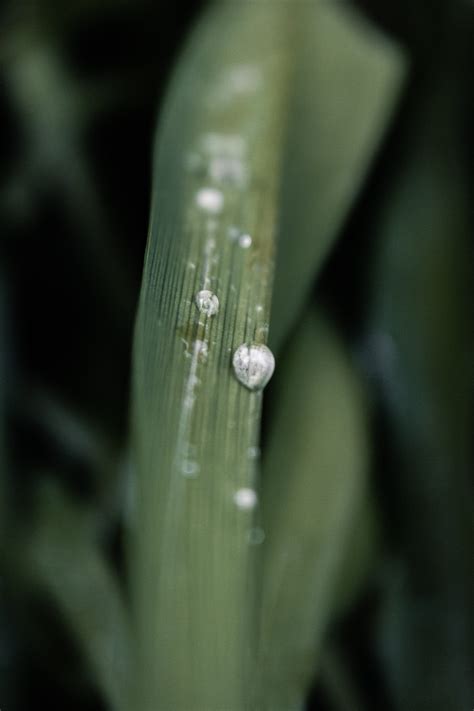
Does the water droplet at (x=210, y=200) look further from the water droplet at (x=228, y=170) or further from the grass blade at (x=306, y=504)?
the grass blade at (x=306, y=504)

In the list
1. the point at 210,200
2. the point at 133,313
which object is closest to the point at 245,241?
the point at 210,200

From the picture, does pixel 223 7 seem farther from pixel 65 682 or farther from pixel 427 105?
pixel 65 682

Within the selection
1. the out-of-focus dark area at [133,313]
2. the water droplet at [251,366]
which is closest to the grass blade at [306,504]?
the out-of-focus dark area at [133,313]

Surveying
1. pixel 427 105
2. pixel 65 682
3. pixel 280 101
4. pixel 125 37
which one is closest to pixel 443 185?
pixel 427 105

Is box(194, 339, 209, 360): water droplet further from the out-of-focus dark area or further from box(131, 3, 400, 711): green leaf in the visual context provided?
the out-of-focus dark area

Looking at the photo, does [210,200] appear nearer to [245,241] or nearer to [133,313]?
[245,241]
